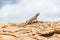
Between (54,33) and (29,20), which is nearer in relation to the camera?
(54,33)

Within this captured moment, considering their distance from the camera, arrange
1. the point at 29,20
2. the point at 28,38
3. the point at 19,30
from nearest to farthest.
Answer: the point at 28,38 → the point at 19,30 → the point at 29,20

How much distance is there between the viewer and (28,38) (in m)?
10.4

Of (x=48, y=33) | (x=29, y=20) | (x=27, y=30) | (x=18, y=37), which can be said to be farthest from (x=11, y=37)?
(x=29, y=20)

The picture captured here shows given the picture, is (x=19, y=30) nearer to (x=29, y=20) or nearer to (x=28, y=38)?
(x=28, y=38)

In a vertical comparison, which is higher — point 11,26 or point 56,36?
point 11,26

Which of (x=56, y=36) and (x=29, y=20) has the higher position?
(x=29, y=20)

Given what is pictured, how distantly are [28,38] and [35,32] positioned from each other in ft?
2.35

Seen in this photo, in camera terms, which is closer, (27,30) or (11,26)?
(27,30)

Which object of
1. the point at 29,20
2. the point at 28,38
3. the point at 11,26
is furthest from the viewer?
the point at 29,20

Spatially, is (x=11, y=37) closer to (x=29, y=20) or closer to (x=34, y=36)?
(x=34, y=36)

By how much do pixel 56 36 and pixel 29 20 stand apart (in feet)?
11.4

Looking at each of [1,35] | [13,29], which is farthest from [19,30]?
[1,35]

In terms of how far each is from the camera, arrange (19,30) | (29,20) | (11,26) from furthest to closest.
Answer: (29,20) < (11,26) < (19,30)

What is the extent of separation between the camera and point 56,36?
10.5 meters
